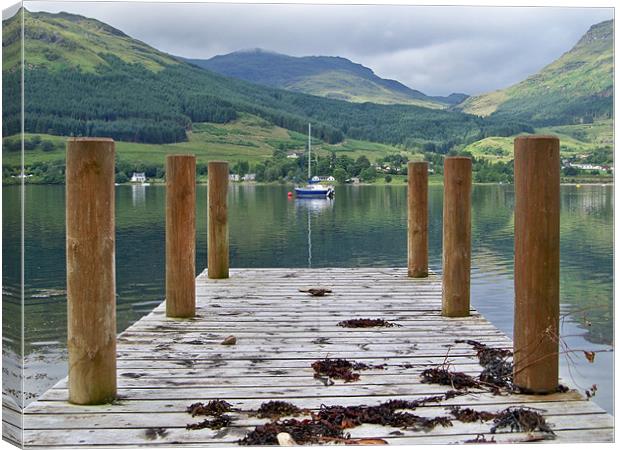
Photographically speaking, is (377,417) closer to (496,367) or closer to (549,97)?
(496,367)

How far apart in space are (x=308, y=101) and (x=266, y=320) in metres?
113

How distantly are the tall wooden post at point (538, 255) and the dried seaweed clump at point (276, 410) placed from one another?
1.60 m

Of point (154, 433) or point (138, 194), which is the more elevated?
point (138, 194)

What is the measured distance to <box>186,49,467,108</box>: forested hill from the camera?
4218 inches

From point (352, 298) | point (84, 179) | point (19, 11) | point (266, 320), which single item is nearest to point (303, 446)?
point (84, 179)

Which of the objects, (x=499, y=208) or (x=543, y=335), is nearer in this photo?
(x=543, y=335)

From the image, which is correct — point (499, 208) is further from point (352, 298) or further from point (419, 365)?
point (419, 365)

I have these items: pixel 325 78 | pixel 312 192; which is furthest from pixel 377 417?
pixel 325 78

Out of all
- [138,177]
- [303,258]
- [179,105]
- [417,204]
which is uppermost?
[179,105]

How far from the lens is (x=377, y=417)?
4.75 m

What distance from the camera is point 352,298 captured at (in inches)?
386

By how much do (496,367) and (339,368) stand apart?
1155 mm

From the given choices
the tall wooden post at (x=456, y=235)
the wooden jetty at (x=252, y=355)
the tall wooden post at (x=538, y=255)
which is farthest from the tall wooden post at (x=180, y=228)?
the tall wooden post at (x=538, y=255)

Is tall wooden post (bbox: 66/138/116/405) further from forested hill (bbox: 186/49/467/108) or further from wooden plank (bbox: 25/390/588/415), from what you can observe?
forested hill (bbox: 186/49/467/108)
